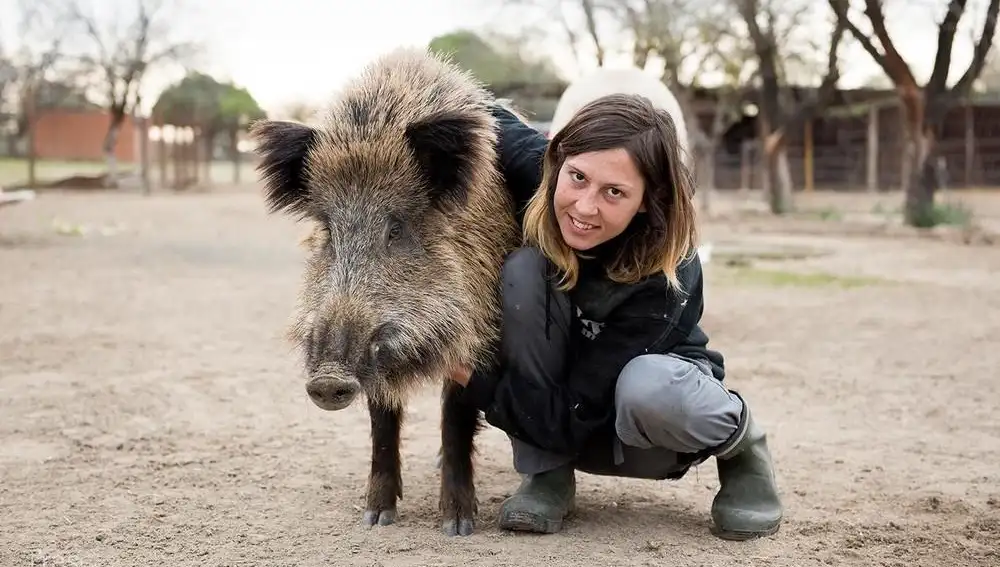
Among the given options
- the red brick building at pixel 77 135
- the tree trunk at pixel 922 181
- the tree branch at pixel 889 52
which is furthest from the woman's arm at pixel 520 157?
the red brick building at pixel 77 135

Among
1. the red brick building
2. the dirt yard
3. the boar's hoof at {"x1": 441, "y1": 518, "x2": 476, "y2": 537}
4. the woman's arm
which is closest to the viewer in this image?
the dirt yard

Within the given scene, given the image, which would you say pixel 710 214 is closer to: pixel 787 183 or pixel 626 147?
pixel 787 183

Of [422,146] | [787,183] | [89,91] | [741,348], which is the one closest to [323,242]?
[422,146]

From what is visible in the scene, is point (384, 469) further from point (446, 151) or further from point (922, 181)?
point (922, 181)

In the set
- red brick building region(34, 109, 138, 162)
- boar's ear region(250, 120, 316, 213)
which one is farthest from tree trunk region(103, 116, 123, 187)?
boar's ear region(250, 120, 316, 213)

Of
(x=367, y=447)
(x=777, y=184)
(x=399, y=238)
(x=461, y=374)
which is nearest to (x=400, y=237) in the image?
(x=399, y=238)

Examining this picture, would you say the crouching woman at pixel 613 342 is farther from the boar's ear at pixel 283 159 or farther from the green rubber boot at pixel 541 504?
the boar's ear at pixel 283 159

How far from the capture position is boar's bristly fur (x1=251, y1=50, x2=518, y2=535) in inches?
89.8

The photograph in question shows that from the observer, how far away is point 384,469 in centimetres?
256

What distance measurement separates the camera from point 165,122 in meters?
26.9

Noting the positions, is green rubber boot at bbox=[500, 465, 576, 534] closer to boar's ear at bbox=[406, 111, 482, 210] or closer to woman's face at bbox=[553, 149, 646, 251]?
woman's face at bbox=[553, 149, 646, 251]

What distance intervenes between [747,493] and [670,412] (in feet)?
1.25

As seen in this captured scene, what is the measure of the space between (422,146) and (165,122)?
2619 cm

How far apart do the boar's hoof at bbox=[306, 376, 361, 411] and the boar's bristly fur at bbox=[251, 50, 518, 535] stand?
108 mm
